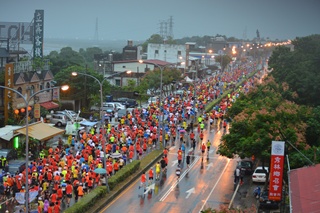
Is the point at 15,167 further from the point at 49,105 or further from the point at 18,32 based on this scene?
the point at 18,32

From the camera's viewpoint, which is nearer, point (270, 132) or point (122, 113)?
point (270, 132)

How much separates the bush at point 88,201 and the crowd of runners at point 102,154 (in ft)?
2.28

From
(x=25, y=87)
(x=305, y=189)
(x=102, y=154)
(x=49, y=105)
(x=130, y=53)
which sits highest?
(x=130, y=53)

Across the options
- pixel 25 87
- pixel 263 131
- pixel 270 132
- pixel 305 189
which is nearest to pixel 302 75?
pixel 25 87

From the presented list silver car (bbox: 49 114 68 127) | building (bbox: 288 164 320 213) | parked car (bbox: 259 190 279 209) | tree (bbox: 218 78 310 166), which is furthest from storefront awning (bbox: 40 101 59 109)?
building (bbox: 288 164 320 213)

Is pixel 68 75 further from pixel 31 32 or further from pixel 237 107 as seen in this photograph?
pixel 237 107

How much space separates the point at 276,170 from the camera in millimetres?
26797

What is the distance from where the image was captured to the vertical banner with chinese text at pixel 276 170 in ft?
87.1

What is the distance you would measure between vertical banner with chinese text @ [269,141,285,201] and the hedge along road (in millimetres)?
4123

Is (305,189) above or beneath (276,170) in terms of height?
above

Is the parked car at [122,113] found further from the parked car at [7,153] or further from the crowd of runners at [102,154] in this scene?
the parked car at [7,153]

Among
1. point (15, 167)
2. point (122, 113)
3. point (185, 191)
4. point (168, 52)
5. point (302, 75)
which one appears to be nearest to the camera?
point (185, 191)

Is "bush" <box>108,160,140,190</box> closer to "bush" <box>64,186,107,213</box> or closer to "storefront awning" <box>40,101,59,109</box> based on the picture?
"bush" <box>64,186,107,213</box>

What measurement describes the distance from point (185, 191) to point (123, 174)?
3853mm
